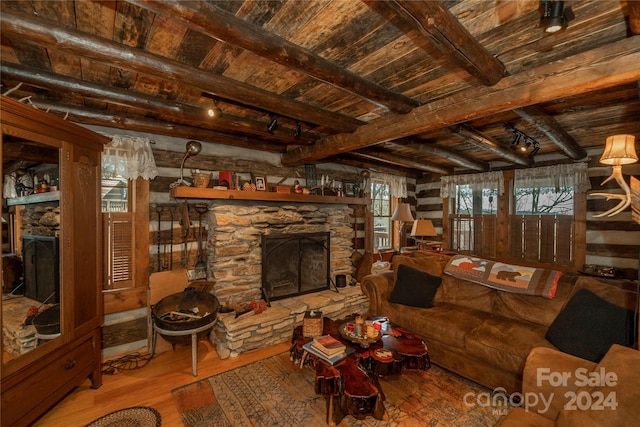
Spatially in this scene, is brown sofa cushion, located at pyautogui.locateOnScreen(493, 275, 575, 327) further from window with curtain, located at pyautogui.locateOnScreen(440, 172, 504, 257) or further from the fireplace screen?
window with curtain, located at pyautogui.locateOnScreen(440, 172, 504, 257)

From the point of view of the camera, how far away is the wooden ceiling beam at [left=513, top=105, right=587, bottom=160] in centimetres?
257

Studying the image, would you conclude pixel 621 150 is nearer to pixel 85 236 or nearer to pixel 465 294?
pixel 465 294

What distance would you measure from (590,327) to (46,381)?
3933 millimetres

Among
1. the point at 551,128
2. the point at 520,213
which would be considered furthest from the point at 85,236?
the point at 520,213

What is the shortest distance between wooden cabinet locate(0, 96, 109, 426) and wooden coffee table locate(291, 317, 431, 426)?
1.68 metres

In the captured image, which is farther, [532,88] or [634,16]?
[532,88]

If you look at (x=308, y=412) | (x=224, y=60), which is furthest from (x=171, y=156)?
(x=308, y=412)

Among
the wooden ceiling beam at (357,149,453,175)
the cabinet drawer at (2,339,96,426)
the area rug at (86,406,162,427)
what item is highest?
the wooden ceiling beam at (357,149,453,175)

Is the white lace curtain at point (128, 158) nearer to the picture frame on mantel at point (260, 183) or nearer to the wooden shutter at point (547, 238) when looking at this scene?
the picture frame on mantel at point (260, 183)

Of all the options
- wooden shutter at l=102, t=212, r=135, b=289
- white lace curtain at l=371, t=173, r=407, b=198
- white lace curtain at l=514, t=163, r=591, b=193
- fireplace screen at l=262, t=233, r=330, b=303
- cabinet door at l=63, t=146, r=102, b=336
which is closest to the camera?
cabinet door at l=63, t=146, r=102, b=336

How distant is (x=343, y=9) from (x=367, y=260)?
396 centimetres

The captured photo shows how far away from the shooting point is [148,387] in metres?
2.48

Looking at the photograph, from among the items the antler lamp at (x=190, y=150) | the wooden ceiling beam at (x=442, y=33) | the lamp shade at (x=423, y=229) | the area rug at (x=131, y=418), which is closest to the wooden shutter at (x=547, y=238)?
the lamp shade at (x=423, y=229)

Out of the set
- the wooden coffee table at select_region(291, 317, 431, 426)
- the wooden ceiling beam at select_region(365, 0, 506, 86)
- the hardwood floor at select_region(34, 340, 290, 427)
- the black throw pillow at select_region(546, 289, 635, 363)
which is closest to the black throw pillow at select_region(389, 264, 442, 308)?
the wooden coffee table at select_region(291, 317, 431, 426)
